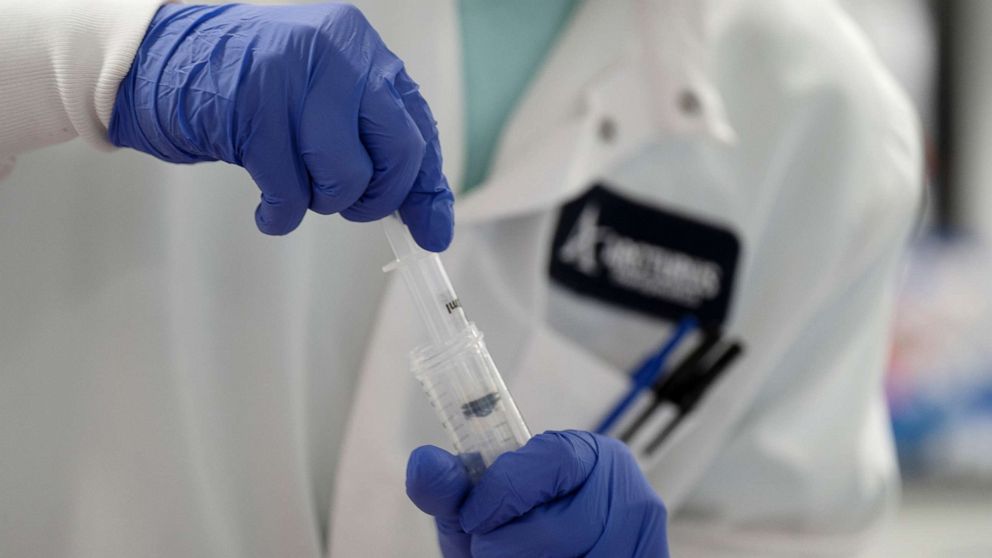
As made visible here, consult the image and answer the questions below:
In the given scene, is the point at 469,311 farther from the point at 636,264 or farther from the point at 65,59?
the point at 65,59

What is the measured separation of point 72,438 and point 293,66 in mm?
332

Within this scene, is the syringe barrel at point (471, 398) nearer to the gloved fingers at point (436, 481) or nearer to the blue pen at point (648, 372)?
the gloved fingers at point (436, 481)

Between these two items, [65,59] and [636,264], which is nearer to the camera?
[65,59]

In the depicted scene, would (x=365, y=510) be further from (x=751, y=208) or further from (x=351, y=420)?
(x=751, y=208)

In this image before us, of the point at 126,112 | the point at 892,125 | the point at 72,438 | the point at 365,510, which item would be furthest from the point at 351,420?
the point at 892,125

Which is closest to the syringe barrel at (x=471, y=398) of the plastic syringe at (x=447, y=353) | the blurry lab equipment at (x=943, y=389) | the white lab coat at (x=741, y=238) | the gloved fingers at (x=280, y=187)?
the plastic syringe at (x=447, y=353)

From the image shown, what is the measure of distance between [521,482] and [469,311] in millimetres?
283

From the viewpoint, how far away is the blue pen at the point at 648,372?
2.70ft

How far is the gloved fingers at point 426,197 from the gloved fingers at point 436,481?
11cm

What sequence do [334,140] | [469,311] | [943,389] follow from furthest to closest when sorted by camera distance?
1. [943,389]
2. [469,311]
3. [334,140]

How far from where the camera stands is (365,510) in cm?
73

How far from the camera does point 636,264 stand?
83 centimetres

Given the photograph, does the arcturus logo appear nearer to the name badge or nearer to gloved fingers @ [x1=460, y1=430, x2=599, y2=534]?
the name badge

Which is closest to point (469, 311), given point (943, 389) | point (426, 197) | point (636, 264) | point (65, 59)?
point (636, 264)
